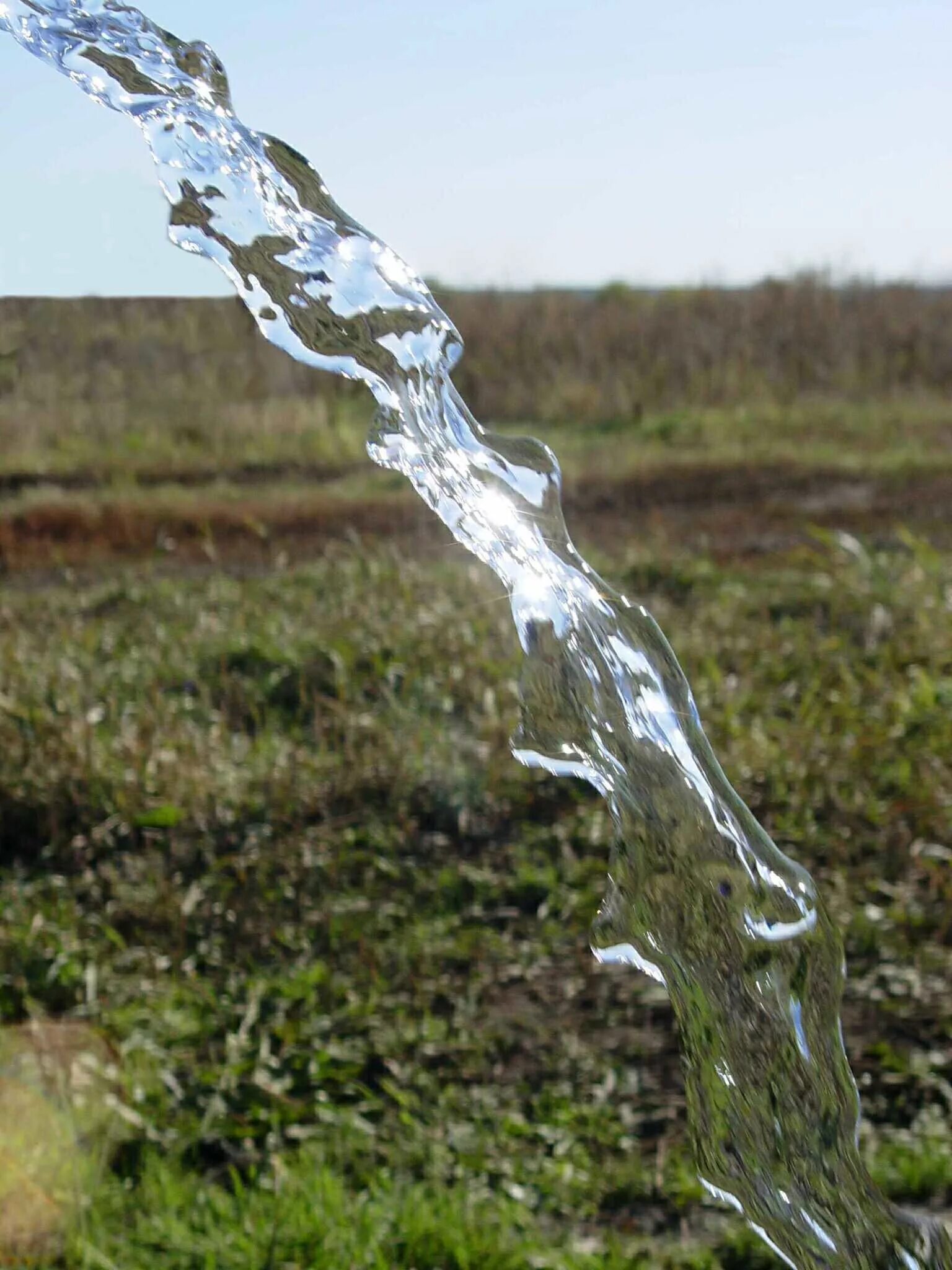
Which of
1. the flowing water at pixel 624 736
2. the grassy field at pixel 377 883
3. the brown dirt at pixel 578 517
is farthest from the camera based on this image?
the brown dirt at pixel 578 517

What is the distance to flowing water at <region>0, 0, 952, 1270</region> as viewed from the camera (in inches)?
52.1

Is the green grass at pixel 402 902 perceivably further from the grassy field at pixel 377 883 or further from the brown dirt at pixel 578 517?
the brown dirt at pixel 578 517

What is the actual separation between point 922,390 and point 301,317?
5.52 meters

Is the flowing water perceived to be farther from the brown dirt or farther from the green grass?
the brown dirt

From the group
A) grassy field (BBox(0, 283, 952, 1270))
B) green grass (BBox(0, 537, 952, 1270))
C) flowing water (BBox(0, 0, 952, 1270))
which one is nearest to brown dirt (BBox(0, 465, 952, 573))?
grassy field (BBox(0, 283, 952, 1270))

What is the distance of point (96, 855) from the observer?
314 cm

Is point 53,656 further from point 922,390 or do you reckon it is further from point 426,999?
point 922,390

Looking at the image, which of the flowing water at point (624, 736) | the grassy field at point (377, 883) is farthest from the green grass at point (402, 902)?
the flowing water at point (624, 736)

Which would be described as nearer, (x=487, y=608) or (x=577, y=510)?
(x=487, y=608)

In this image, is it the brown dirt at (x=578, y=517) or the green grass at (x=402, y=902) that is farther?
the brown dirt at (x=578, y=517)

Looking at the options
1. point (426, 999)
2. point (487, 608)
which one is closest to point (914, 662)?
point (487, 608)

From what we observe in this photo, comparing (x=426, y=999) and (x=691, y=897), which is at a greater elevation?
(x=691, y=897)

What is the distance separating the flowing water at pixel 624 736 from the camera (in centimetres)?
132

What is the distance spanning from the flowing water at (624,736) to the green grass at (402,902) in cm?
64
